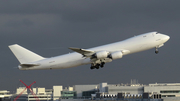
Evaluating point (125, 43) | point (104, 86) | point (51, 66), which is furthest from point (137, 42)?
point (104, 86)

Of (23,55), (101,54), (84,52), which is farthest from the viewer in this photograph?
(23,55)

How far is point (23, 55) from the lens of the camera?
89.7 m

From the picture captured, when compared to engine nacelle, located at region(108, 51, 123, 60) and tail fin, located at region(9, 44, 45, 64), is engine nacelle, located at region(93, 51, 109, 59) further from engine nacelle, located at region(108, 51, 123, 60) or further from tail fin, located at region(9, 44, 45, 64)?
tail fin, located at region(9, 44, 45, 64)

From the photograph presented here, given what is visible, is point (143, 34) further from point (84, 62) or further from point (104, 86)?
point (104, 86)

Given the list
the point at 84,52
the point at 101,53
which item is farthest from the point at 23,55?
the point at 101,53

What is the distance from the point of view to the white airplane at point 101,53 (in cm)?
8288

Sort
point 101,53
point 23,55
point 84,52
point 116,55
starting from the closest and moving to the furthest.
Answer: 1. point 101,53
2. point 116,55
3. point 84,52
4. point 23,55

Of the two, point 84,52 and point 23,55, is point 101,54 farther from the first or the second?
point 23,55

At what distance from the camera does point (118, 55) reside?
82.1 m

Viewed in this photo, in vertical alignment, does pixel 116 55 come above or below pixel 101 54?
below

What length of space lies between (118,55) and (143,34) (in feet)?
30.3

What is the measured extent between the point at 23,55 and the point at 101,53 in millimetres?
22565

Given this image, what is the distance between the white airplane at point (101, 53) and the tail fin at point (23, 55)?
4.54 feet

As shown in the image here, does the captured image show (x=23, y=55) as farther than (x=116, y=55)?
Yes
